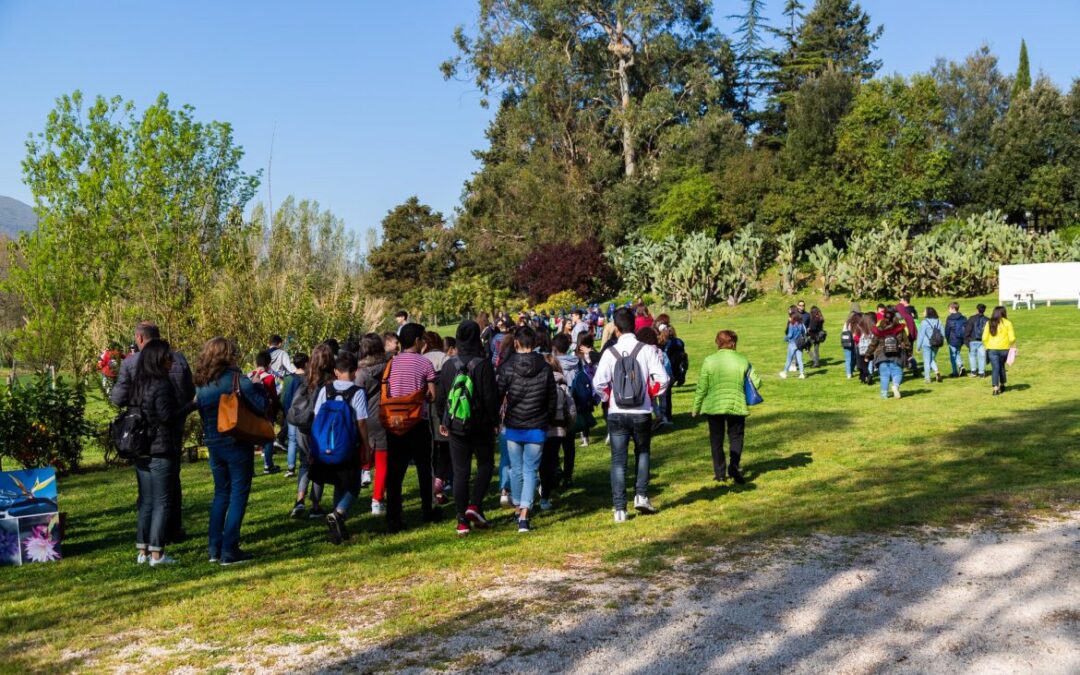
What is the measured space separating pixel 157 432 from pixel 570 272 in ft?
143

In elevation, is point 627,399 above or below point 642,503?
above

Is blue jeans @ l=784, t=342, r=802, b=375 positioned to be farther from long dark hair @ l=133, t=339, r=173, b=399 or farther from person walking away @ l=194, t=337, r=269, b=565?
long dark hair @ l=133, t=339, r=173, b=399

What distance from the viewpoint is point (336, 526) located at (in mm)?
7633

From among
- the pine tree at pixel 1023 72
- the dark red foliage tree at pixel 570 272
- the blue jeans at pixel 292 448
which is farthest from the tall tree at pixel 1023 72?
the blue jeans at pixel 292 448

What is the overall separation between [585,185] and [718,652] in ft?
177

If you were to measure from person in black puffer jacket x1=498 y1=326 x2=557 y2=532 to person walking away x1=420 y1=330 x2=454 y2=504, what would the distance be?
5.05ft

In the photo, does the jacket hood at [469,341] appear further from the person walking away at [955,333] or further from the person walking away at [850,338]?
the person walking away at [955,333]

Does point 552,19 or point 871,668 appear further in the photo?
point 552,19

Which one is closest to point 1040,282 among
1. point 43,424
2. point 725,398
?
point 725,398

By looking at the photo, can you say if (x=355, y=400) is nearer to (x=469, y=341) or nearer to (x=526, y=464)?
(x=469, y=341)

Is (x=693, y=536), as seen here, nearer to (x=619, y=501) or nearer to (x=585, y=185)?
(x=619, y=501)

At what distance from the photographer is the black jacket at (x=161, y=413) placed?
6.97 m

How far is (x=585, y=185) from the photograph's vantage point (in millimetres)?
57812

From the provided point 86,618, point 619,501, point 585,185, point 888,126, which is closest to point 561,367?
point 619,501
